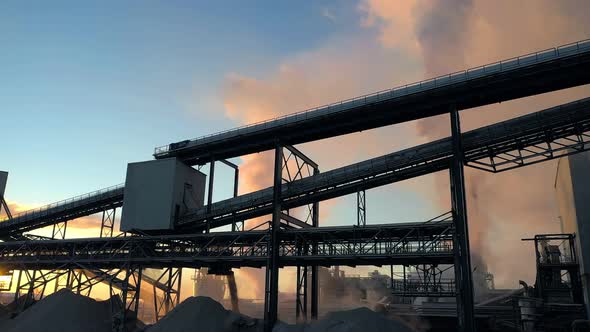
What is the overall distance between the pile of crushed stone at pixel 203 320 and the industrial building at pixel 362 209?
1559mm

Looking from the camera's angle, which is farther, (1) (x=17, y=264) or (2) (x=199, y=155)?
(1) (x=17, y=264)

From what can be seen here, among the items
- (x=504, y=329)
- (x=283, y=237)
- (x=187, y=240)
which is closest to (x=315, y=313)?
(x=283, y=237)

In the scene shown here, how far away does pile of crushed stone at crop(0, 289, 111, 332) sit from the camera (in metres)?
29.0

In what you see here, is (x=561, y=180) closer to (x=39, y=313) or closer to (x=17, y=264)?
(x=39, y=313)

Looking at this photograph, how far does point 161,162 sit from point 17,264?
16.9 metres

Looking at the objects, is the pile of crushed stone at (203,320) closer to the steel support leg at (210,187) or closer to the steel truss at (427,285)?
the steel support leg at (210,187)

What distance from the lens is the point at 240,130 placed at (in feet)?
108

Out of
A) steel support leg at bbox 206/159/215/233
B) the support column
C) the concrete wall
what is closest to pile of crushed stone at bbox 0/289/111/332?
steel support leg at bbox 206/159/215/233

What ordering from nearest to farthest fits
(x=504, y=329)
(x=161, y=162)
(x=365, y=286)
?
1. (x=504, y=329)
2. (x=161, y=162)
3. (x=365, y=286)

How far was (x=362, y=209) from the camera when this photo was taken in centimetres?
3047

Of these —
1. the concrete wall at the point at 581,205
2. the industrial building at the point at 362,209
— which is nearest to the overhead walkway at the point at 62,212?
the industrial building at the point at 362,209

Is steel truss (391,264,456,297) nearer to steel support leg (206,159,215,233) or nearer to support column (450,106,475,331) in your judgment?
support column (450,106,475,331)

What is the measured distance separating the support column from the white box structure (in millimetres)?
18769

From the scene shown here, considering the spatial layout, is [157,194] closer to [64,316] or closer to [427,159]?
[64,316]
